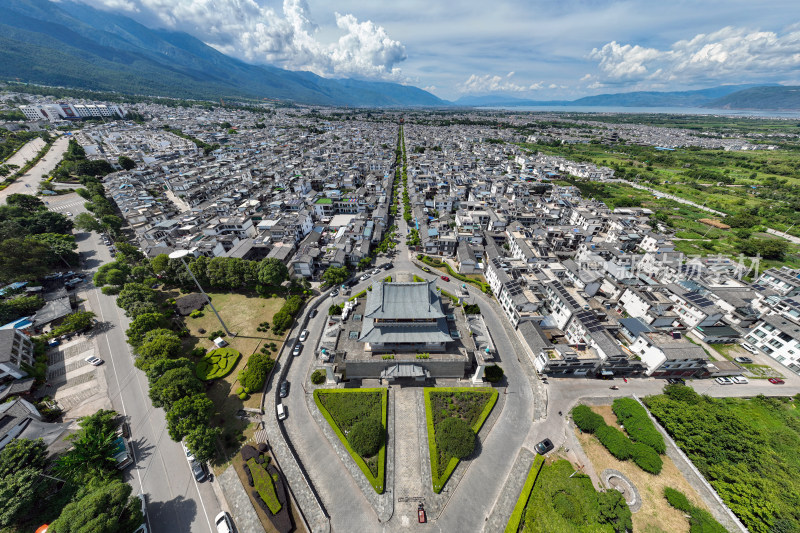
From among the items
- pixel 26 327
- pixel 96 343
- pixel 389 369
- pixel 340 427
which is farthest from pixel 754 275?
pixel 26 327

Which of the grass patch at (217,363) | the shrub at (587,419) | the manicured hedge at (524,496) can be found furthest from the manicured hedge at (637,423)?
the grass patch at (217,363)

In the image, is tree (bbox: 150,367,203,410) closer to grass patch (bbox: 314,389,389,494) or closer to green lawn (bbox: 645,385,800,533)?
grass patch (bbox: 314,389,389,494)

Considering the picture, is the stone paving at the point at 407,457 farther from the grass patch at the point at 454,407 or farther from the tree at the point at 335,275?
the tree at the point at 335,275

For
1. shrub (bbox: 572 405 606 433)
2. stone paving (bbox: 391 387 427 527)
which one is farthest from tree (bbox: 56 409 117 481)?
shrub (bbox: 572 405 606 433)

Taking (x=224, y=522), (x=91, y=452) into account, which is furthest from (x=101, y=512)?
(x=224, y=522)

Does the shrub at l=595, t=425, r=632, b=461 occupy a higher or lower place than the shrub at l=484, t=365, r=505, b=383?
lower

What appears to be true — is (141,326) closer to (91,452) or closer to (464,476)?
(91,452)
